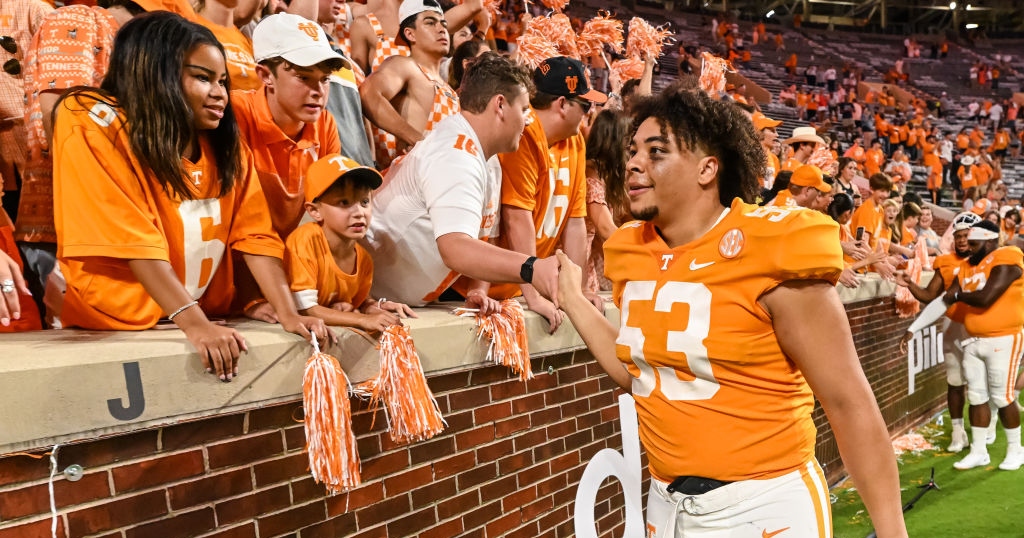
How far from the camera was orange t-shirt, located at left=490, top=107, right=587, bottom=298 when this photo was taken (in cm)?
319

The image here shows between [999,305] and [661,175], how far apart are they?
250 inches

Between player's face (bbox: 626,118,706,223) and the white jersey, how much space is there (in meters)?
0.90

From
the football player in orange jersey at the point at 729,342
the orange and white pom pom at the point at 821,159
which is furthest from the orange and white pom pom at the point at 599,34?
the football player in orange jersey at the point at 729,342

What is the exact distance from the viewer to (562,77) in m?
3.22

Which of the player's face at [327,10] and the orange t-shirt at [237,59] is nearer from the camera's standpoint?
the orange t-shirt at [237,59]

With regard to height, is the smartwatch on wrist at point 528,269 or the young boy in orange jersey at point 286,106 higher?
the young boy in orange jersey at point 286,106

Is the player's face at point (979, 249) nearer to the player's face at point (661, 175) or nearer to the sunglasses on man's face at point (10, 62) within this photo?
the player's face at point (661, 175)

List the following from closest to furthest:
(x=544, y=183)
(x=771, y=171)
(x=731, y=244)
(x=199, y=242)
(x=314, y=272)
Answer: (x=731, y=244) < (x=199, y=242) < (x=314, y=272) < (x=544, y=183) < (x=771, y=171)

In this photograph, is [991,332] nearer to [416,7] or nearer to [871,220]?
[871,220]

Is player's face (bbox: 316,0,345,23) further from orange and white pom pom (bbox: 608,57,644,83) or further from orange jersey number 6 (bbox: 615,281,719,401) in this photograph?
orange jersey number 6 (bbox: 615,281,719,401)

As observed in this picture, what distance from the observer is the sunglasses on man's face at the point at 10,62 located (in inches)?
104

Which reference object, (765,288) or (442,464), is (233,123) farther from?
(765,288)

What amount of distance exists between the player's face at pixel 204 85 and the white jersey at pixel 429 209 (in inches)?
30.9

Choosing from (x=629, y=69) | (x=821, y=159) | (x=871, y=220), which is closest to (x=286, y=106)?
(x=629, y=69)
